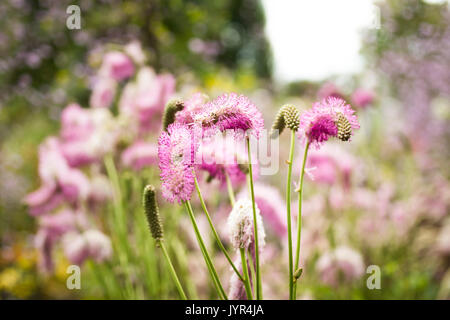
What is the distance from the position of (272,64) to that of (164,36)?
7025 mm

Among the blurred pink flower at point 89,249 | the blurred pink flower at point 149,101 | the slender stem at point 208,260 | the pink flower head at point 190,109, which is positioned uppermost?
the blurred pink flower at point 149,101

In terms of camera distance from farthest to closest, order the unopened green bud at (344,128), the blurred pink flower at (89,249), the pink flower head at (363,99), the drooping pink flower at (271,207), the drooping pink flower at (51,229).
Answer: the pink flower head at (363,99)
the drooping pink flower at (51,229)
the blurred pink flower at (89,249)
the drooping pink flower at (271,207)
the unopened green bud at (344,128)

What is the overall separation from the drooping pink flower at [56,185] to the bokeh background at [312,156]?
0.38 feet

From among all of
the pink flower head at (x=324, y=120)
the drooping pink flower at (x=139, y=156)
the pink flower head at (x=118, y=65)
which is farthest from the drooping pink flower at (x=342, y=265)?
the pink flower head at (x=118, y=65)

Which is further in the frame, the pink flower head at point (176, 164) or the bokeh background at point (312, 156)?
the bokeh background at point (312, 156)

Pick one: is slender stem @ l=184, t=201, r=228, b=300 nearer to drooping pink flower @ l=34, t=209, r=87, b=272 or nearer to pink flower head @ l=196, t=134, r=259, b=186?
pink flower head @ l=196, t=134, r=259, b=186

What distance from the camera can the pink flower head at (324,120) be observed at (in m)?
0.43

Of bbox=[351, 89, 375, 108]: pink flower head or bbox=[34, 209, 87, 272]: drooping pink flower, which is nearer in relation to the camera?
bbox=[34, 209, 87, 272]: drooping pink flower

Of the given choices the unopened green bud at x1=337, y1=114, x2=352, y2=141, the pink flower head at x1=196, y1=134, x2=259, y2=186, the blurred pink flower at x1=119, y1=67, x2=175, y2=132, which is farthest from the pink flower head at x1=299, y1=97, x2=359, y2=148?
the blurred pink flower at x1=119, y1=67, x2=175, y2=132

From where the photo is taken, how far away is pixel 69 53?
2.03m

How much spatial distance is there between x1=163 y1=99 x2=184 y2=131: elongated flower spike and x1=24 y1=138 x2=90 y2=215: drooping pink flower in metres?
0.52

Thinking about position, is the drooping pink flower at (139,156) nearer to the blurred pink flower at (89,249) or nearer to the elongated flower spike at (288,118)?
the blurred pink flower at (89,249)

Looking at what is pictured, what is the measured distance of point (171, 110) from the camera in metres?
0.47

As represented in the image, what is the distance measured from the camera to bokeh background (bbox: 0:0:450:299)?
111 cm
